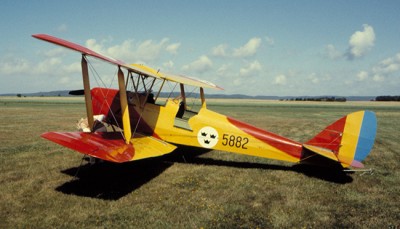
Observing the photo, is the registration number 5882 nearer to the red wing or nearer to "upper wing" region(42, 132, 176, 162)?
"upper wing" region(42, 132, 176, 162)

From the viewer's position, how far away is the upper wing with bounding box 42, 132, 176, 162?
5828mm

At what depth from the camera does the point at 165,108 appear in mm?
8586

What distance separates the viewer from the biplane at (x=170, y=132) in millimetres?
6777

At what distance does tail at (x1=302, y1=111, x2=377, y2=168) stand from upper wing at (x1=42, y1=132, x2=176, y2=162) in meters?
4.15

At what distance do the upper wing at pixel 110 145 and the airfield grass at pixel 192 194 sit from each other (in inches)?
33.9

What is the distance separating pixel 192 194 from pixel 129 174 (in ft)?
7.73

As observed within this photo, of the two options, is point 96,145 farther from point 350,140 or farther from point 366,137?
point 366,137

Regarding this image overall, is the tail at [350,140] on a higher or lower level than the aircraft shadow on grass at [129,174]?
higher

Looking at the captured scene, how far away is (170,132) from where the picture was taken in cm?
847

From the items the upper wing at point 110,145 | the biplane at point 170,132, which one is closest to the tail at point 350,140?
the biplane at point 170,132

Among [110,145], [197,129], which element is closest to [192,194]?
[110,145]

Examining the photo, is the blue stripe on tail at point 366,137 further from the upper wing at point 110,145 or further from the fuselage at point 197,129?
the upper wing at point 110,145

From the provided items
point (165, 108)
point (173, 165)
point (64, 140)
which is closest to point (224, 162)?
point (173, 165)

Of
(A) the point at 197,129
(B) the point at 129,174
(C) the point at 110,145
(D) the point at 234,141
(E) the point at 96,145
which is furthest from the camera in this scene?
(A) the point at 197,129
